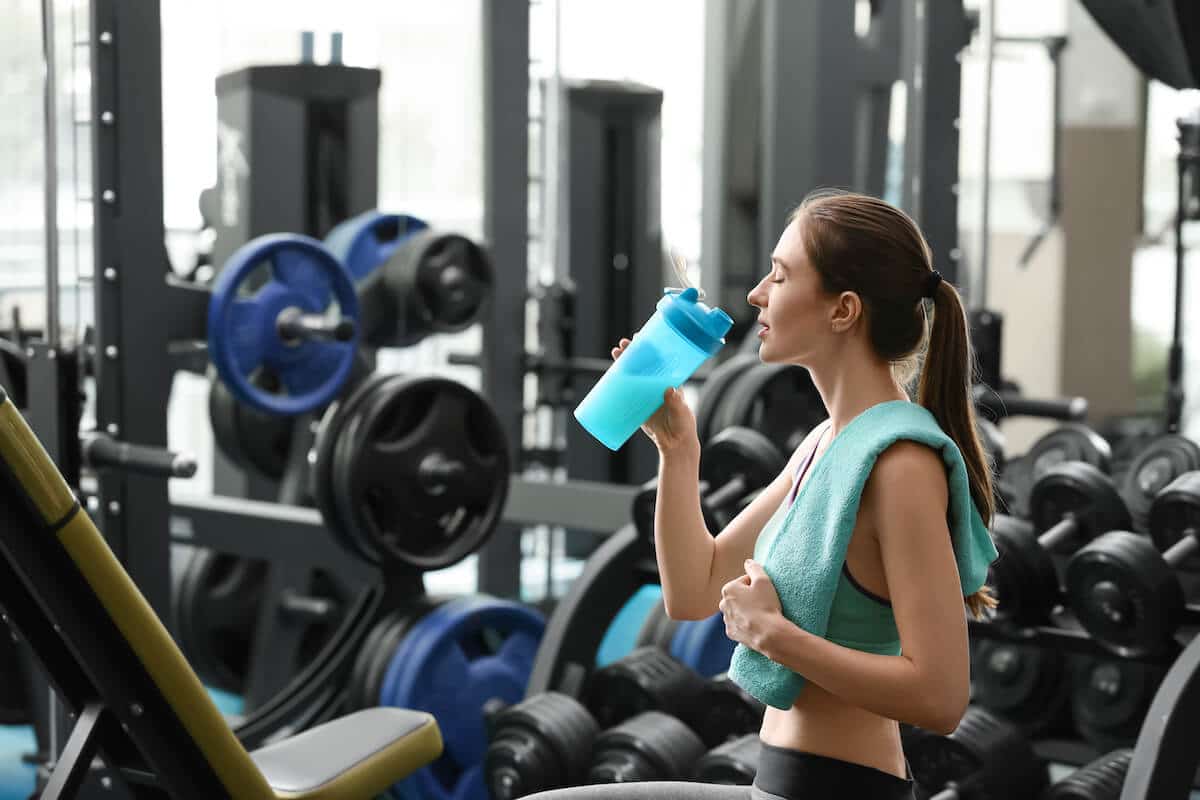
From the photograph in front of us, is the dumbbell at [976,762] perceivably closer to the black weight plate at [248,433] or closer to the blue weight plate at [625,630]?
the blue weight plate at [625,630]

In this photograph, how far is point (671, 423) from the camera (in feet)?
A: 3.77

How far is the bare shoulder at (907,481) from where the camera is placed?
3.38 feet

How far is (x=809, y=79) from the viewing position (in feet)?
11.7

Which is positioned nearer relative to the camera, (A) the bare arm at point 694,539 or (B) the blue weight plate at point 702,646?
(A) the bare arm at point 694,539

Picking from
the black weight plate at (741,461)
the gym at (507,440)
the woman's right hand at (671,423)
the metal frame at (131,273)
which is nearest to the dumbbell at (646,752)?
the gym at (507,440)

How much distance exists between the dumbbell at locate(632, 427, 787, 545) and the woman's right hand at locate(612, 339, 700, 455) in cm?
125

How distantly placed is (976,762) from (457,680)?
84 cm

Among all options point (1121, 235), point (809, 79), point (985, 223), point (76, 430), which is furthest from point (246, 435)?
point (1121, 235)

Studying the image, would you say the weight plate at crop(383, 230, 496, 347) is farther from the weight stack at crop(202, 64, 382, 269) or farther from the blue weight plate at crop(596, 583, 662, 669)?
the blue weight plate at crop(596, 583, 662, 669)

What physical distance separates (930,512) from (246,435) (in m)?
2.56

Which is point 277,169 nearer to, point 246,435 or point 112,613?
point 246,435

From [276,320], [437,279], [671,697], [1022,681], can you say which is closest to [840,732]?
[671,697]

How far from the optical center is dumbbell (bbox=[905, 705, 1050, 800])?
2.15m

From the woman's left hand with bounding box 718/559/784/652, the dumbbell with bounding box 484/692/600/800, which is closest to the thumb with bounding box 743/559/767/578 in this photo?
the woman's left hand with bounding box 718/559/784/652
